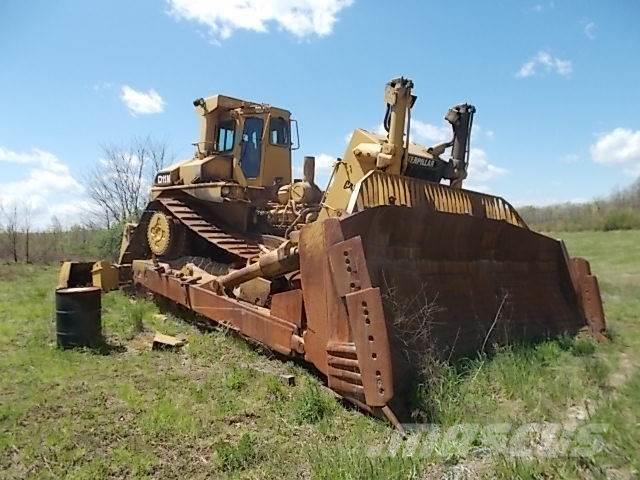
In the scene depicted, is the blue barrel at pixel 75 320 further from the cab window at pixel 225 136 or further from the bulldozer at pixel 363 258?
the cab window at pixel 225 136

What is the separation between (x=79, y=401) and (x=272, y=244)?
419 centimetres

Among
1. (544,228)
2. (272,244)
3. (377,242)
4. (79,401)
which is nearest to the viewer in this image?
(79,401)

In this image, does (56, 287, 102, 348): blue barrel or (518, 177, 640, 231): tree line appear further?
(518, 177, 640, 231): tree line

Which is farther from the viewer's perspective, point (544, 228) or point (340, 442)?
point (544, 228)

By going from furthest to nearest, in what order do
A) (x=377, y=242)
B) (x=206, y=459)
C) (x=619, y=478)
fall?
(x=377, y=242) → (x=206, y=459) → (x=619, y=478)

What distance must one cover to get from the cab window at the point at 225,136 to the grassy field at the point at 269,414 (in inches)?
169

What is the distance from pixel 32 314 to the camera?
8797mm

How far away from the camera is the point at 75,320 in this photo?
664cm

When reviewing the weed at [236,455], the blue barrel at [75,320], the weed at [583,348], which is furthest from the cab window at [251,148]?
the weed at [236,455]

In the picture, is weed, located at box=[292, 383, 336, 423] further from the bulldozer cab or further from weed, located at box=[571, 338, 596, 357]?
the bulldozer cab

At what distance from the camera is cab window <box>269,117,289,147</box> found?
396 inches

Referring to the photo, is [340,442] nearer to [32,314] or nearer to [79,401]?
[79,401]

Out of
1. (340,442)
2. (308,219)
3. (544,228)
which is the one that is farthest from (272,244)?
(544,228)

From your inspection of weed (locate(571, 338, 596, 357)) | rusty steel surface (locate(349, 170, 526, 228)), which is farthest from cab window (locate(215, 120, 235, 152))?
weed (locate(571, 338, 596, 357))
